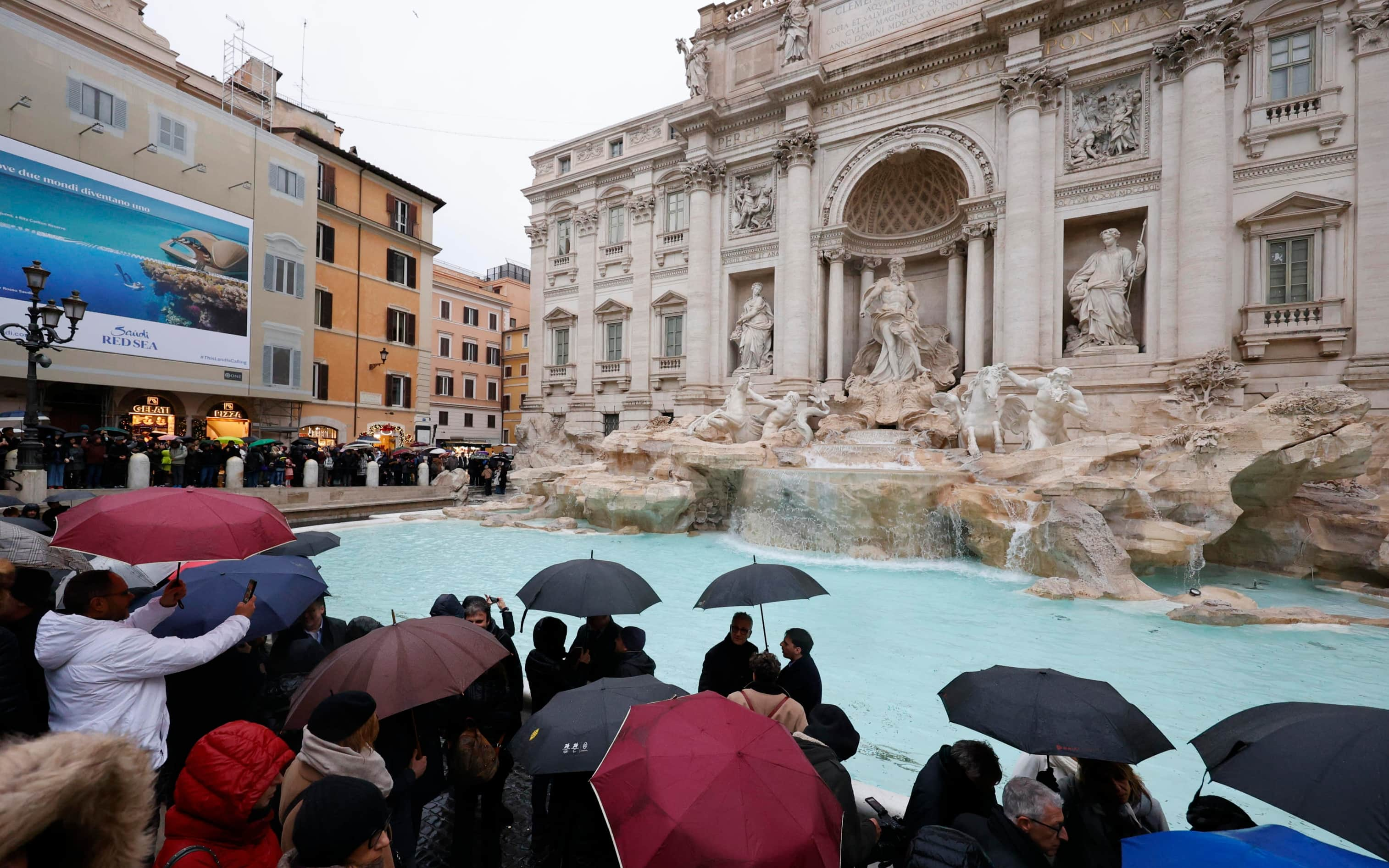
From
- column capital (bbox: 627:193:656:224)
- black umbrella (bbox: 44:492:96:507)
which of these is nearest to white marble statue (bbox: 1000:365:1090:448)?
black umbrella (bbox: 44:492:96:507)

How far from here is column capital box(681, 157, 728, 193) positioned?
21047mm

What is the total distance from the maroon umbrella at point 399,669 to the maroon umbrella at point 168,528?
3.56 feet

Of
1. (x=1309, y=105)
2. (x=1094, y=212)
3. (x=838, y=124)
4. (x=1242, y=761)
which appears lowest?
(x=1242, y=761)

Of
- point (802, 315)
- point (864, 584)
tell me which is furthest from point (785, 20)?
point (864, 584)

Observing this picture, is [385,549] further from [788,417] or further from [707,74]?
[707,74]

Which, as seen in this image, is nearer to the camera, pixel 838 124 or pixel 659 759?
pixel 659 759

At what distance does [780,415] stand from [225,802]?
14054 mm

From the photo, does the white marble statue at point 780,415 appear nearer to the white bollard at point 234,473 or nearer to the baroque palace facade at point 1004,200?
the baroque palace facade at point 1004,200

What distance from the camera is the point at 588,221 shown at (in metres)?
24.6

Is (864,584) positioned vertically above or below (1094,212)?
below

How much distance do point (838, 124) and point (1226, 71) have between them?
9304 millimetres

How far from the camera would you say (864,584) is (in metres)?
8.49

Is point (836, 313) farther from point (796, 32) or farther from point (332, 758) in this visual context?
point (332, 758)

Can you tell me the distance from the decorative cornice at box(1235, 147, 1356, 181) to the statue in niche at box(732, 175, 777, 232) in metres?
12.0
